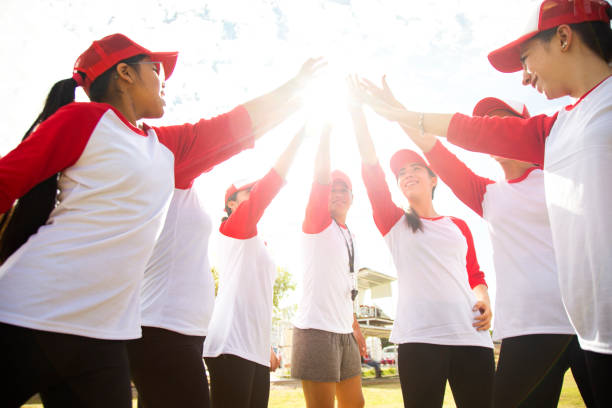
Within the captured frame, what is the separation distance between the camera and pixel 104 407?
1.55m

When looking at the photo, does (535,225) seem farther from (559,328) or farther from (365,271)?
(365,271)

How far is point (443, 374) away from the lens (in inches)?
120

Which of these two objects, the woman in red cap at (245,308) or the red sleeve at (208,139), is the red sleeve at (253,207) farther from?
the red sleeve at (208,139)

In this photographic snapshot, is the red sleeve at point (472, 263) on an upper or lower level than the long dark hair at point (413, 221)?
lower

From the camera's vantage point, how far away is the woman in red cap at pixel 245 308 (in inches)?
121

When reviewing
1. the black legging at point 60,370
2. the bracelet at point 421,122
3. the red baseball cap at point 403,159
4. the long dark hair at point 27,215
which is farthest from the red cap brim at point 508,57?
the black legging at point 60,370

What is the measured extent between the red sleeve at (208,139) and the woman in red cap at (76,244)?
0.56 ft

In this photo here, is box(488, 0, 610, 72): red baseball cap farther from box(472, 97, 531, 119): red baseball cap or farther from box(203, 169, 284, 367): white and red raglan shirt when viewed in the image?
box(203, 169, 284, 367): white and red raglan shirt

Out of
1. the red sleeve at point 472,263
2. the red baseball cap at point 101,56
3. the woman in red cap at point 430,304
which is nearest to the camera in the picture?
the red baseball cap at point 101,56

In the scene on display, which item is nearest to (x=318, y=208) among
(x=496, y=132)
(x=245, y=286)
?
(x=245, y=286)

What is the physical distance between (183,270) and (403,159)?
8.71ft

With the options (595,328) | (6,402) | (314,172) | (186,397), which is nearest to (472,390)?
(595,328)

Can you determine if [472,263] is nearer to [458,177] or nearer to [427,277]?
[427,277]

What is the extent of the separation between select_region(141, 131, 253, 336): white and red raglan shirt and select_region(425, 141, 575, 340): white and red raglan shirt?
77.8 inches
